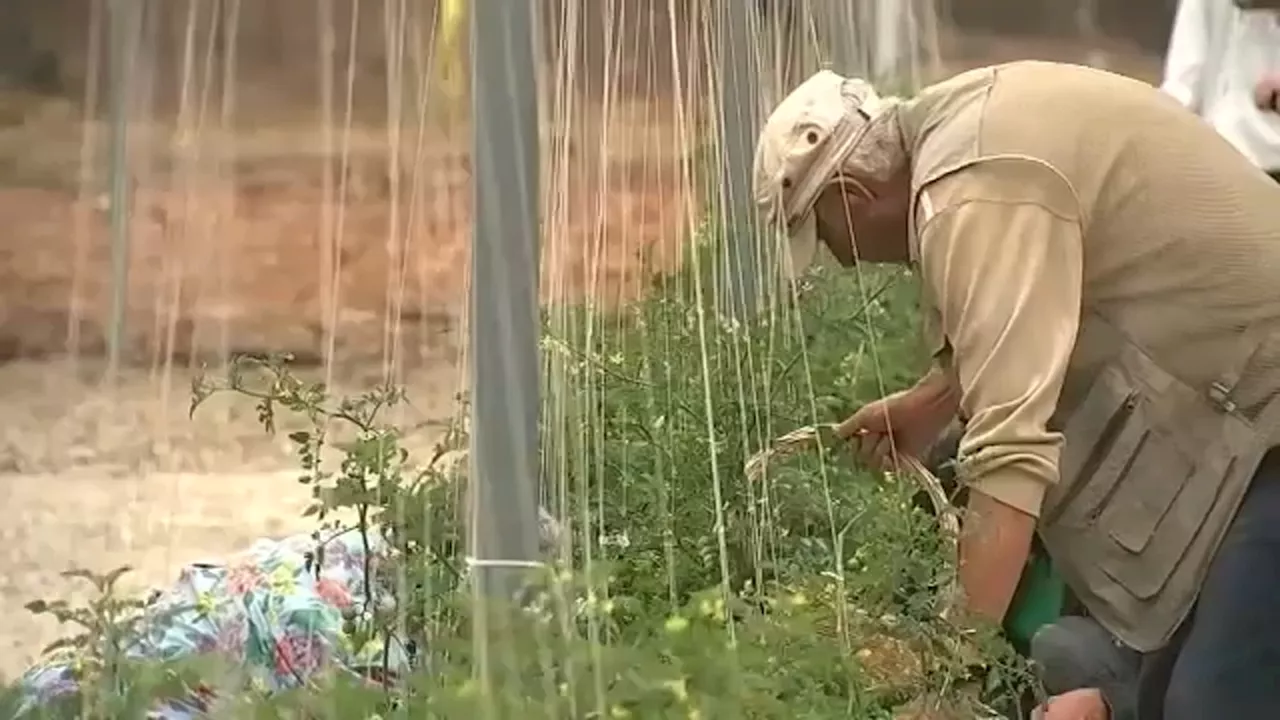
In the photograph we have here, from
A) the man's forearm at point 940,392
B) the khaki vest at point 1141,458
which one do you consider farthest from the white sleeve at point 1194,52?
the khaki vest at point 1141,458

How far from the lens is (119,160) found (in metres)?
1.18

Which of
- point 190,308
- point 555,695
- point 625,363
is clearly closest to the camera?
point 555,695

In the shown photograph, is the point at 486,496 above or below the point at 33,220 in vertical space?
below

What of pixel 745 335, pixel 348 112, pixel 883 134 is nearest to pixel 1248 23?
pixel 745 335

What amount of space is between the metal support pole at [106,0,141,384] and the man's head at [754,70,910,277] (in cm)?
44

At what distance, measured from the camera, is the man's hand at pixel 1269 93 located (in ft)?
5.63

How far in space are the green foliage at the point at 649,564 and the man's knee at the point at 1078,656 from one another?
0.27 m

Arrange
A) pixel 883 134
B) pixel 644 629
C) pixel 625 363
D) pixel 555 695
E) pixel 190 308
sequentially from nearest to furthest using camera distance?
pixel 555 695 → pixel 644 629 → pixel 883 134 → pixel 190 308 → pixel 625 363

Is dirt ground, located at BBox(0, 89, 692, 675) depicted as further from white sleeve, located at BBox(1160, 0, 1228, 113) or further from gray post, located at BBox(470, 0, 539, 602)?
white sleeve, located at BBox(1160, 0, 1228, 113)

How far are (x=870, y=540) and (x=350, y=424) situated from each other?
1.24 ft

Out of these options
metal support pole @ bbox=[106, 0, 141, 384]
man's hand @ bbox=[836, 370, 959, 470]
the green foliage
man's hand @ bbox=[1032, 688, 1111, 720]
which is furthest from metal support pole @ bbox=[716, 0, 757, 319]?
metal support pole @ bbox=[106, 0, 141, 384]

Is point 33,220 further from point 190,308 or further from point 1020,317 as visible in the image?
point 1020,317

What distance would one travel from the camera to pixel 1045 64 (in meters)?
1.19

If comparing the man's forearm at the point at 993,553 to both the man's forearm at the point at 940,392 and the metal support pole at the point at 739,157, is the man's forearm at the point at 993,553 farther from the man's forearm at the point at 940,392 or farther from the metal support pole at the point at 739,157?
the metal support pole at the point at 739,157
